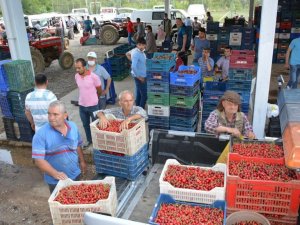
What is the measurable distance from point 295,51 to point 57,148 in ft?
24.2

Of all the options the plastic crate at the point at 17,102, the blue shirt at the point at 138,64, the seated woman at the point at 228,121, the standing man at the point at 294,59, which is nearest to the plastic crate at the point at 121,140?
the seated woman at the point at 228,121

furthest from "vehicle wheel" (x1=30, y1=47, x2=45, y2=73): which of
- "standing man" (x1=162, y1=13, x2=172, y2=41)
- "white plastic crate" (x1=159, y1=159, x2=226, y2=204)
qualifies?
"white plastic crate" (x1=159, y1=159, x2=226, y2=204)

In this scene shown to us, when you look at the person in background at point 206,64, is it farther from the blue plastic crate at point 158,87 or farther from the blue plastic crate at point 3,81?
the blue plastic crate at point 3,81

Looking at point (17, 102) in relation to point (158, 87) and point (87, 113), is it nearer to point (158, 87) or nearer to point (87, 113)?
point (87, 113)

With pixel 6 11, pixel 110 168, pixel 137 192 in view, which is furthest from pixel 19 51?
pixel 137 192

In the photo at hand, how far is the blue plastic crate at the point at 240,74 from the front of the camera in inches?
259

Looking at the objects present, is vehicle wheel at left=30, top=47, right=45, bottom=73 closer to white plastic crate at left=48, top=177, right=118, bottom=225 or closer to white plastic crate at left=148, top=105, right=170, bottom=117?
white plastic crate at left=148, top=105, right=170, bottom=117

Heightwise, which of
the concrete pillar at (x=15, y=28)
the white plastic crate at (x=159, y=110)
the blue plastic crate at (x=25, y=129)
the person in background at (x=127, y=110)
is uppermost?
the concrete pillar at (x=15, y=28)

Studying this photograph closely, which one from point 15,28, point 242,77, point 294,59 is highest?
point 15,28

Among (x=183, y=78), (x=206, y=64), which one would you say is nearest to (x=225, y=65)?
(x=206, y=64)

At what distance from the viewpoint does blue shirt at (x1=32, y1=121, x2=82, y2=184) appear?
3.42 m

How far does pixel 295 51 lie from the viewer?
861 centimetres

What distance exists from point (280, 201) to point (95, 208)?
Answer: 1514 millimetres

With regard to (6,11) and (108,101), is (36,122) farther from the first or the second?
(108,101)
